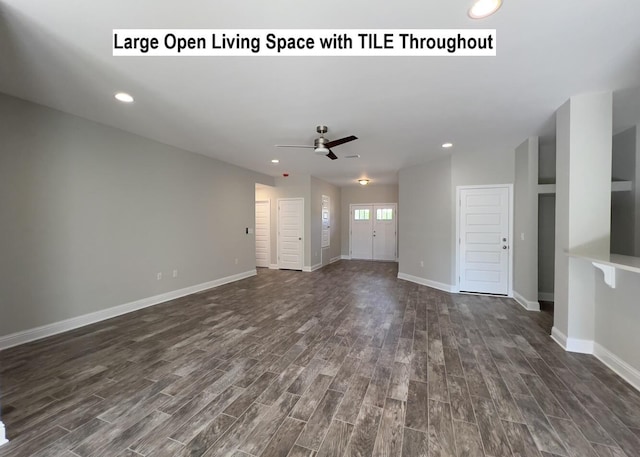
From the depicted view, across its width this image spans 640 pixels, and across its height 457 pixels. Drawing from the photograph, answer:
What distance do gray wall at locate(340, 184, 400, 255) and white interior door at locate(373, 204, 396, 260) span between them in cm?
31

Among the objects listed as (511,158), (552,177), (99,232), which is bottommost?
(99,232)

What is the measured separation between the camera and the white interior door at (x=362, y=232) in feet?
32.1

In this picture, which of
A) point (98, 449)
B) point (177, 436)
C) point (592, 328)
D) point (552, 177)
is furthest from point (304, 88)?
point (552, 177)

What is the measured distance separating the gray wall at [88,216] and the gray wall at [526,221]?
18.8ft

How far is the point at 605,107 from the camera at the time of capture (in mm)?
2750

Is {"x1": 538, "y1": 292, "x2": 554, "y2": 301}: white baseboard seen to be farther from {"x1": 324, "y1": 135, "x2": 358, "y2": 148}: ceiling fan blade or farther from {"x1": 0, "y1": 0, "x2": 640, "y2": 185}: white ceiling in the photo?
{"x1": 324, "y1": 135, "x2": 358, "y2": 148}: ceiling fan blade

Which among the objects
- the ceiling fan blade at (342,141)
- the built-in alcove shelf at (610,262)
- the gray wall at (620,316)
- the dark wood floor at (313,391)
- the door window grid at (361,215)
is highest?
the ceiling fan blade at (342,141)

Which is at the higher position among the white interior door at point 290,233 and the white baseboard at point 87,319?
the white interior door at point 290,233

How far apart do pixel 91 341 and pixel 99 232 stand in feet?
4.75

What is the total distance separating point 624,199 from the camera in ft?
12.6

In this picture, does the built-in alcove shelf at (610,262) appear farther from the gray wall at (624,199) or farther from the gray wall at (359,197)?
the gray wall at (359,197)

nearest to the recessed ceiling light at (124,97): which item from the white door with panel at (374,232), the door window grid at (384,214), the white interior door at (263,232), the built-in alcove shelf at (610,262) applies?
the built-in alcove shelf at (610,262)

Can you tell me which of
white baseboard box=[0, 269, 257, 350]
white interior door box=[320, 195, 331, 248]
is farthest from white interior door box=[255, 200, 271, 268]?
white baseboard box=[0, 269, 257, 350]

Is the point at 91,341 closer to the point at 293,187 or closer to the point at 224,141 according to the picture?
the point at 224,141
